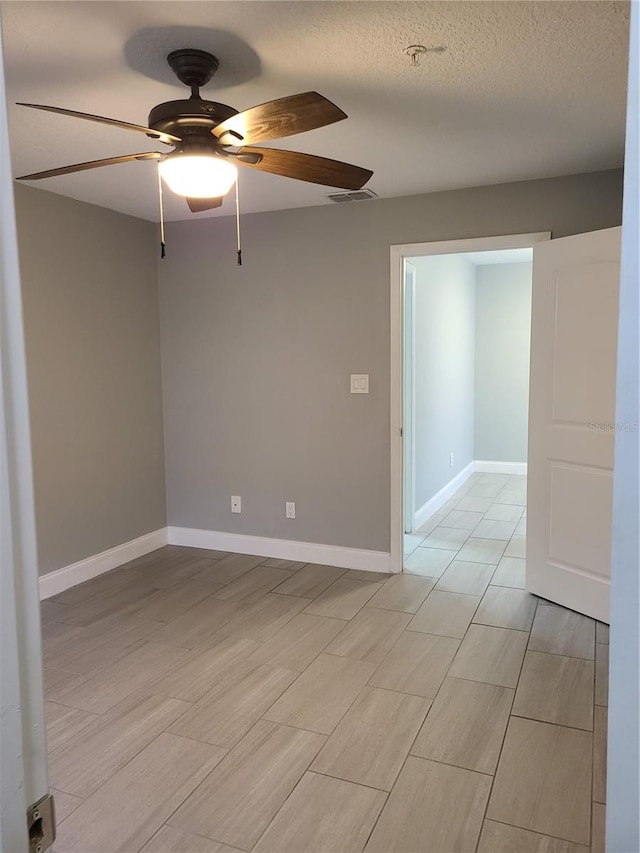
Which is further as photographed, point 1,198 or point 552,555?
A: point 552,555

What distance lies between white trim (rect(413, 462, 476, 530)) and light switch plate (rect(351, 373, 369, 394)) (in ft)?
5.09

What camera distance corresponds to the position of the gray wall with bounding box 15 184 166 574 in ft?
12.4

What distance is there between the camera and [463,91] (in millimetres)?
2355

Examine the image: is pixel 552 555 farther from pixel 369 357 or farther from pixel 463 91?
pixel 463 91

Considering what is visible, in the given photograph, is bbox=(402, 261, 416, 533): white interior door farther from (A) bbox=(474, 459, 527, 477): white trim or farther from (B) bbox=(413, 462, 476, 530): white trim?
(A) bbox=(474, 459, 527, 477): white trim

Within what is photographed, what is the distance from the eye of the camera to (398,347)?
4105 millimetres

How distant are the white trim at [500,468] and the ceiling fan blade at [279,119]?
20.9ft

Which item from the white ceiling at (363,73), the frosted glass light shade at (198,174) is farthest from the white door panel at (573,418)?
the frosted glass light shade at (198,174)

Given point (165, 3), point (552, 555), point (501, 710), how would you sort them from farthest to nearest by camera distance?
1. point (552, 555)
2. point (501, 710)
3. point (165, 3)

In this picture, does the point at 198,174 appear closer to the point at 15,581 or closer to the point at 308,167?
Answer: the point at 308,167

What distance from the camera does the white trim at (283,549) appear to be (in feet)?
14.1

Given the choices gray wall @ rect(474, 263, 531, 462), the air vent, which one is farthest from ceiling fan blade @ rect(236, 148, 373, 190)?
gray wall @ rect(474, 263, 531, 462)

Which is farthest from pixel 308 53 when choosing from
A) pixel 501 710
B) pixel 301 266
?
pixel 501 710

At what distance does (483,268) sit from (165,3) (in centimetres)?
650
